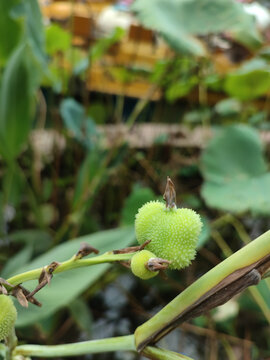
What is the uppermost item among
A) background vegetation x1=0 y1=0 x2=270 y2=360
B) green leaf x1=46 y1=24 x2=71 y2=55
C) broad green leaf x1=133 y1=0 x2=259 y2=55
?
broad green leaf x1=133 y1=0 x2=259 y2=55

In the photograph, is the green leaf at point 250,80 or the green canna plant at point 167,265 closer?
the green canna plant at point 167,265

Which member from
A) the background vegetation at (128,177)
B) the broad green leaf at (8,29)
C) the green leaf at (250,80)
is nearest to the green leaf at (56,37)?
the background vegetation at (128,177)

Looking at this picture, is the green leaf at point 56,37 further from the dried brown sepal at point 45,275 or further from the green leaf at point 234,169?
the dried brown sepal at point 45,275

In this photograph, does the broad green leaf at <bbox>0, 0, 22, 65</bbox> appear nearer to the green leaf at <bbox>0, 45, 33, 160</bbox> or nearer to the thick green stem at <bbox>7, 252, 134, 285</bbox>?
the green leaf at <bbox>0, 45, 33, 160</bbox>

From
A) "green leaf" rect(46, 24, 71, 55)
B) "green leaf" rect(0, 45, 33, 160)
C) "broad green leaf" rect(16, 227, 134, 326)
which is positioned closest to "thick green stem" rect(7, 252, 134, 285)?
"broad green leaf" rect(16, 227, 134, 326)

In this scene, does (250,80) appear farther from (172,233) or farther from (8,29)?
(172,233)

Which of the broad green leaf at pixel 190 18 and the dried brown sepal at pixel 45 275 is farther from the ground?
the broad green leaf at pixel 190 18
